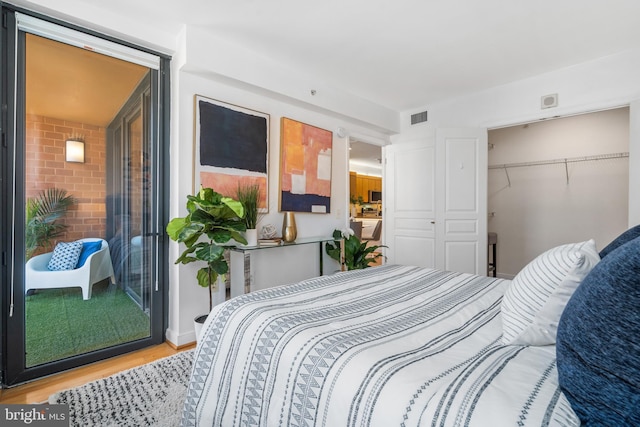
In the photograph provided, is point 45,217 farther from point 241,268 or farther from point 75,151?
point 241,268

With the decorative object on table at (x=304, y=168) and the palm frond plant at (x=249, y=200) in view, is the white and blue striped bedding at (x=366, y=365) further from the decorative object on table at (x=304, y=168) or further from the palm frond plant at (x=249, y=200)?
the decorative object on table at (x=304, y=168)

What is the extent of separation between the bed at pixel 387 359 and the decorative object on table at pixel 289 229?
1516 millimetres

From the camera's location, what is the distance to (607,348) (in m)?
0.61

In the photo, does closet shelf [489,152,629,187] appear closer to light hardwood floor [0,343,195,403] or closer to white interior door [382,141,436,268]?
white interior door [382,141,436,268]

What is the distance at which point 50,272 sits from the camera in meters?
2.16

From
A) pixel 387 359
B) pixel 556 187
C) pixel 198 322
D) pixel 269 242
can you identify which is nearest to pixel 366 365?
pixel 387 359

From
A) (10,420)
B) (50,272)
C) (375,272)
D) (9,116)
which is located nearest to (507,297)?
(375,272)

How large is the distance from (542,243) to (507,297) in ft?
13.8

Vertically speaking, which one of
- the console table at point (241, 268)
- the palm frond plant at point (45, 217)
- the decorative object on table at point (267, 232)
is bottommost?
the console table at point (241, 268)

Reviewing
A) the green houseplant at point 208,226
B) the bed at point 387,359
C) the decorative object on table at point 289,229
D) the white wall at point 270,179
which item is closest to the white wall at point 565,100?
the white wall at point 270,179

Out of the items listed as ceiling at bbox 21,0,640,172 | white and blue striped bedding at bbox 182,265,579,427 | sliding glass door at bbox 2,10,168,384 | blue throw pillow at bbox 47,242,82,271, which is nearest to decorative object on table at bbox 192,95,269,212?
sliding glass door at bbox 2,10,168,384

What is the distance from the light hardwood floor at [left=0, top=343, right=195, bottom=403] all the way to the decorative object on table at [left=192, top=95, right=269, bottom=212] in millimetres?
1408

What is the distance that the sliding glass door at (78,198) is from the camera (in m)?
2.01

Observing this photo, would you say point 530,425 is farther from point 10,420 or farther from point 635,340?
point 10,420
